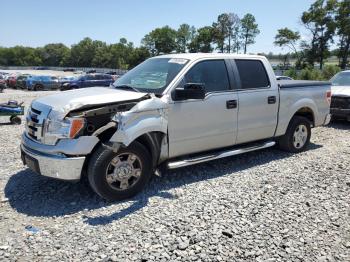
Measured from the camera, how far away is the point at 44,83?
31109 mm

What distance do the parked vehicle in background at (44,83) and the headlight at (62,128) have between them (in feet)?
93.6

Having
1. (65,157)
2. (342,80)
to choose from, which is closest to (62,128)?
(65,157)

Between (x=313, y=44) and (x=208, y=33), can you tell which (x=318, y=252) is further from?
(x=208, y=33)

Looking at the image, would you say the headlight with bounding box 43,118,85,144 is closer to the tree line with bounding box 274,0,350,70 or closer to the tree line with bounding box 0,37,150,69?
the tree line with bounding box 274,0,350,70

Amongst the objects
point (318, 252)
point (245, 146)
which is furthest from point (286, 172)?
point (318, 252)

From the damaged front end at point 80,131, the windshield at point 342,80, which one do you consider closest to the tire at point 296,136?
the damaged front end at point 80,131

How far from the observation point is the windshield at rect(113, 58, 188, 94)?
4.94m

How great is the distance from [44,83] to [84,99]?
1146 inches

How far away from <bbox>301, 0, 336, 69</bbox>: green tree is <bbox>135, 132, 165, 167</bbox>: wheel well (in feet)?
189

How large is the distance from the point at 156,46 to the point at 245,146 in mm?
106367

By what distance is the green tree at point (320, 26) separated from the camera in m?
55.2

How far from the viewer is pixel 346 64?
5753 cm

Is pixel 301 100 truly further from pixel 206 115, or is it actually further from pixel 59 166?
pixel 59 166

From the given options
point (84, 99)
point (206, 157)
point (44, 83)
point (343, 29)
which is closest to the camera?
point (84, 99)
